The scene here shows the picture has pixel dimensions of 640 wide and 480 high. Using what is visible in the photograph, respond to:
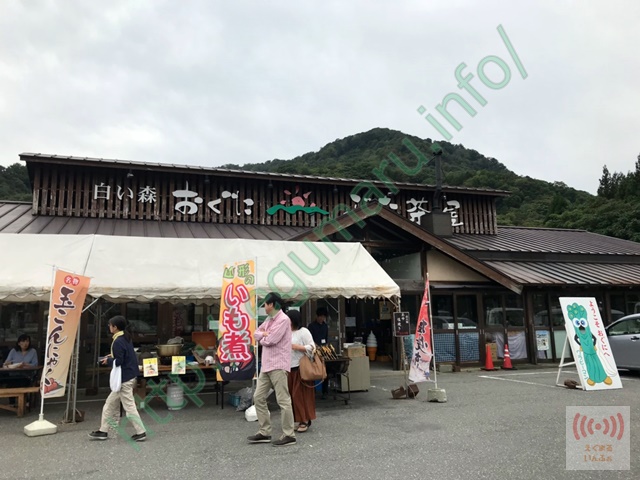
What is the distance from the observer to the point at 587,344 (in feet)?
29.3

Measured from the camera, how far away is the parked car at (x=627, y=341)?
34.6 ft

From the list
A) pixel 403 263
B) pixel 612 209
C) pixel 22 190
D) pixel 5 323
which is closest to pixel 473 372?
pixel 403 263

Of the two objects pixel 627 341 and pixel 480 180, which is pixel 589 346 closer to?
pixel 627 341

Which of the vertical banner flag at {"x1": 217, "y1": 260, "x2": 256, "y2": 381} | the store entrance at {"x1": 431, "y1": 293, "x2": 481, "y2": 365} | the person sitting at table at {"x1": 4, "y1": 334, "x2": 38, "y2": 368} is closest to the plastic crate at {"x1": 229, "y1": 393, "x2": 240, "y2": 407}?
the vertical banner flag at {"x1": 217, "y1": 260, "x2": 256, "y2": 381}

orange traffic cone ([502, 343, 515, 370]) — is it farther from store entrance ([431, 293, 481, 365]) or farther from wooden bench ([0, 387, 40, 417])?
wooden bench ([0, 387, 40, 417])

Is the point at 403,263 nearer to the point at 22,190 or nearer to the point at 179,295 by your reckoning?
the point at 179,295

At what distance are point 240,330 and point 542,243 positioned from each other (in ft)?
43.3

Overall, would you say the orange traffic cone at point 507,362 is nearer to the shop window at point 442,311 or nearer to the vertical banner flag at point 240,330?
the shop window at point 442,311

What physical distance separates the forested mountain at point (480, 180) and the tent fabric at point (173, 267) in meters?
10.4

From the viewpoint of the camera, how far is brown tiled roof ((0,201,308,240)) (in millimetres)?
10781

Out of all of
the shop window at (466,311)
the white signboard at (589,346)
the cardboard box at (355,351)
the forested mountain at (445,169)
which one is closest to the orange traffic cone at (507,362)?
the shop window at (466,311)

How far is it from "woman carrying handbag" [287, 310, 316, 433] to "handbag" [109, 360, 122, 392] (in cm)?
209

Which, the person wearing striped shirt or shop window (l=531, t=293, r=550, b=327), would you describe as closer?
the person wearing striped shirt

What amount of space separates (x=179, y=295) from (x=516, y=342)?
9636 mm
